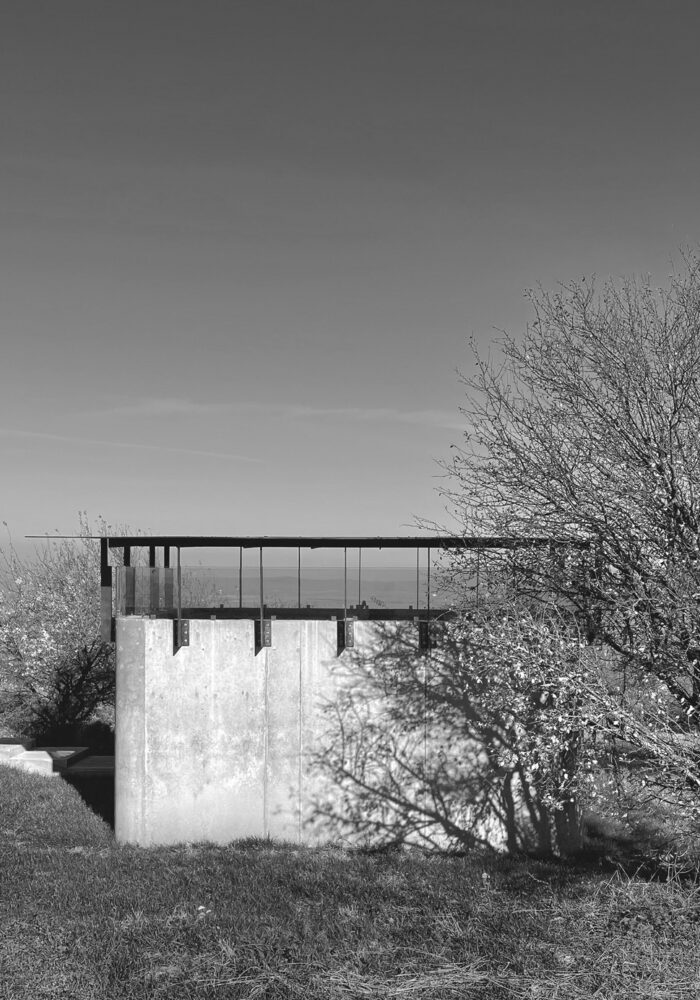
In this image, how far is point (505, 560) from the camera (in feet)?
39.9

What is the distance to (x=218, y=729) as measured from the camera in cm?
1468

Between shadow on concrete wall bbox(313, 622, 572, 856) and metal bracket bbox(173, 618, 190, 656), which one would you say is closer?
shadow on concrete wall bbox(313, 622, 572, 856)

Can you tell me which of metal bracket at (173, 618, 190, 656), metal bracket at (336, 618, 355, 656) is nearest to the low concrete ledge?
metal bracket at (173, 618, 190, 656)

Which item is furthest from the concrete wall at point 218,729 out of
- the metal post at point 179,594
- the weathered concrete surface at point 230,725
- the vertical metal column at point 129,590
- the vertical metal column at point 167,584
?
the vertical metal column at point 167,584

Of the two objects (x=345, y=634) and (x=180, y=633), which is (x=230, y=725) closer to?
(x=180, y=633)

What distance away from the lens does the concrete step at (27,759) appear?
2091 centimetres

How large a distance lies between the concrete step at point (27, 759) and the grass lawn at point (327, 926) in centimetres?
692

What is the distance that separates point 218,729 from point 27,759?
9327 mm

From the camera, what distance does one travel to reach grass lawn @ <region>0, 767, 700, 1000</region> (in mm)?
8859

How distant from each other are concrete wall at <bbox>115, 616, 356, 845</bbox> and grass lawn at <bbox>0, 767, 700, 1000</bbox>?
559 millimetres

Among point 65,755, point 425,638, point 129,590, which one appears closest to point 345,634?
Answer: point 425,638

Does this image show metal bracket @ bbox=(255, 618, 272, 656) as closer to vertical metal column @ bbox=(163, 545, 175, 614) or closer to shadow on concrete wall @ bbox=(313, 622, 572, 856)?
shadow on concrete wall @ bbox=(313, 622, 572, 856)

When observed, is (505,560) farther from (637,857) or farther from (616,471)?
(637,857)

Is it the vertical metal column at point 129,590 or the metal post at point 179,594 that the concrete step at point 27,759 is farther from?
the metal post at point 179,594
